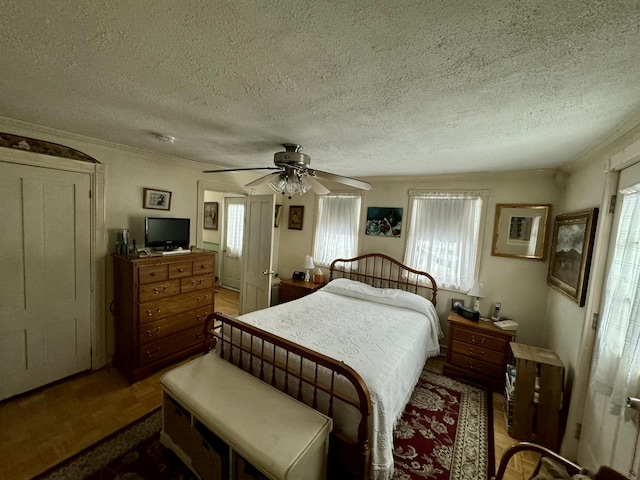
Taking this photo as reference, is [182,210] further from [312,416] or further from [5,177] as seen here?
[312,416]

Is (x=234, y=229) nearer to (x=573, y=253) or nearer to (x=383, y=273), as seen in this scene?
(x=383, y=273)

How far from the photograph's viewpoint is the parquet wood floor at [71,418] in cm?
180

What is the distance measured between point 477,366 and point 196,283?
3.48 m

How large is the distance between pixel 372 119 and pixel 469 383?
3041 mm

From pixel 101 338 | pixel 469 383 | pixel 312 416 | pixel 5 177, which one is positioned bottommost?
pixel 469 383

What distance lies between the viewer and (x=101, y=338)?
112 inches

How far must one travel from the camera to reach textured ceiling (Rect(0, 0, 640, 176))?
87cm

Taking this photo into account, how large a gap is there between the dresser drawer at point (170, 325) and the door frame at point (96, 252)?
0.63 meters

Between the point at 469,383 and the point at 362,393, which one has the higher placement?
the point at 362,393

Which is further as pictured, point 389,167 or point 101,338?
point 389,167

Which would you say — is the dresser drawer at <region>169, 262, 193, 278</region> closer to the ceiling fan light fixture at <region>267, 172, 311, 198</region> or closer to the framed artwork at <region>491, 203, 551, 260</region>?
the ceiling fan light fixture at <region>267, 172, 311, 198</region>

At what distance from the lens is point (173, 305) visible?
2936 mm

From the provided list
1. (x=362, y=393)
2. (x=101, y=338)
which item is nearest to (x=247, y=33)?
(x=362, y=393)

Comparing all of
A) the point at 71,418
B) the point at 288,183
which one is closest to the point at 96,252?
the point at 71,418
